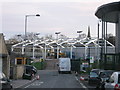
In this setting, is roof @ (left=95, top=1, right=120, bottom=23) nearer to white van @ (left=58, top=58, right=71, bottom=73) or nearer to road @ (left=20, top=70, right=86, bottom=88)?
road @ (left=20, top=70, right=86, bottom=88)

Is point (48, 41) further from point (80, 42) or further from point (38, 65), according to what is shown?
point (38, 65)

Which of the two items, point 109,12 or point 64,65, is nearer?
point 109,12

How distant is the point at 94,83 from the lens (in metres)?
28.4

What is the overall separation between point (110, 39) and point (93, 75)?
315 feet

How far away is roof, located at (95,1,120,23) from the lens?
1777 inches

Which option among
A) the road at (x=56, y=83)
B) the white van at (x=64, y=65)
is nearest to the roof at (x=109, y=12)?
the road at (x=56, y=83)

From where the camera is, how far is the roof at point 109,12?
45147 mm

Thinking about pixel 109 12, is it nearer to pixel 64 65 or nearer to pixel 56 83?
pixel 56 83

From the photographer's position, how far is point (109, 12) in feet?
A: 157

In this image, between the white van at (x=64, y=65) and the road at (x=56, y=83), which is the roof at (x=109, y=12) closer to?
the road at (x=56, y=83)

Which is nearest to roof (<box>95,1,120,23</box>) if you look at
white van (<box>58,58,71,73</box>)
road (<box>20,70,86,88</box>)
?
road (<box>20,70,86,88</box>)

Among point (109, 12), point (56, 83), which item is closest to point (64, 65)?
point (109, 12)

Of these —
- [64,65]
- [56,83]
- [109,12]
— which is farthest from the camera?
[64,65]

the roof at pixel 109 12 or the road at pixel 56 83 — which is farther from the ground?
the roof at pixel 109 12
